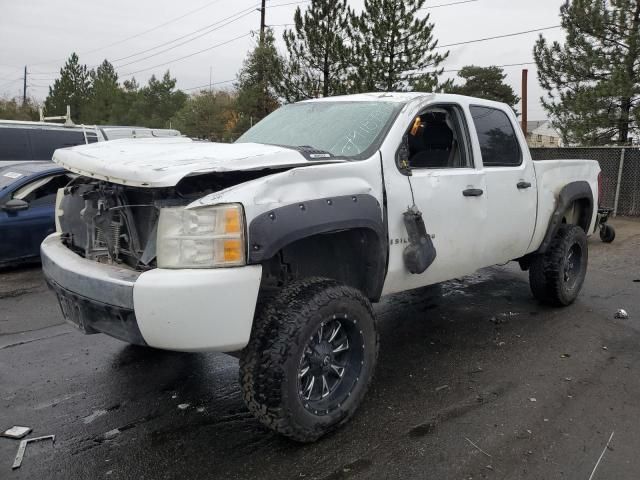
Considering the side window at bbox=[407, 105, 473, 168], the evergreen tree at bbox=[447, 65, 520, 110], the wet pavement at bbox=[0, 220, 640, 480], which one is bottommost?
the wet pavement at bbox=[0, 220, 640, 480]

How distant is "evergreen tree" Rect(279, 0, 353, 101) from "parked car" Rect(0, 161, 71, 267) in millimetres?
14556

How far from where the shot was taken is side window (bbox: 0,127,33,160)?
33.7 feet

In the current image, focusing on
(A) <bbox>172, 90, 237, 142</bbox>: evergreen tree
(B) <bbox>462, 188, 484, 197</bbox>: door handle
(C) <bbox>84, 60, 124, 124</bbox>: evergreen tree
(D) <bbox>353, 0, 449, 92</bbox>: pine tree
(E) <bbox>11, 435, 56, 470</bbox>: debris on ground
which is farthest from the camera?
(C) <bbox>84, 60, 124, 124</bbox>: evergreen tree

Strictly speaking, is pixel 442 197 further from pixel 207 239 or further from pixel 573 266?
pixel 573 266

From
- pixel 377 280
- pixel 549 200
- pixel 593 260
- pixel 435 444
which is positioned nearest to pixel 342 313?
pixel 377 280

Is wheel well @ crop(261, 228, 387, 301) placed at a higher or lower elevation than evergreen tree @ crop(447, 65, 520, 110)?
lower

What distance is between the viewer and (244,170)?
2924 millimetres

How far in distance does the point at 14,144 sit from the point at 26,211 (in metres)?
4.24

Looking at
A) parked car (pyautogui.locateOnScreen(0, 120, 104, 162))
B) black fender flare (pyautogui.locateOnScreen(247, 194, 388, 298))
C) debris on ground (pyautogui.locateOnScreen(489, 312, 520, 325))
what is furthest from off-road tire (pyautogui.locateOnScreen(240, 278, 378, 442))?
parked car (pyautogui.locateOnScreen(0, 120, 104, 162))

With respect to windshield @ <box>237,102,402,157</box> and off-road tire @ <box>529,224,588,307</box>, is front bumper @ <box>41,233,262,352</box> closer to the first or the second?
windshield @ <box>237,102,402,157</box>

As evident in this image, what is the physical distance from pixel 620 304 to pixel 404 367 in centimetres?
312

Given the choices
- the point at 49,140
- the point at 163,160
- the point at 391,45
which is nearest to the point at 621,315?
the point at 163,160

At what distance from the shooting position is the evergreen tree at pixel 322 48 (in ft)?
66.9

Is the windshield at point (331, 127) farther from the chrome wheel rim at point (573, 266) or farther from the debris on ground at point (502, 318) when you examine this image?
the chrome wheel rim at point (573, 266)
